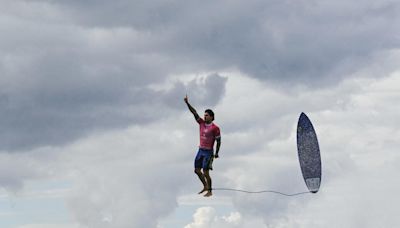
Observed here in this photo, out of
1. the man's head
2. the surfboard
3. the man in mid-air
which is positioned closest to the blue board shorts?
the man in mid-air

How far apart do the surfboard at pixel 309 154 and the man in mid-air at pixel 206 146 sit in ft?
26.4

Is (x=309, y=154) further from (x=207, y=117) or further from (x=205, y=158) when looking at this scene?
(x=207, y=117)

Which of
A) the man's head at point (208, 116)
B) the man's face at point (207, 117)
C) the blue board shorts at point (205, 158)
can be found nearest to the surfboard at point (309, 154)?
the blue board shorts at point (205, 158)

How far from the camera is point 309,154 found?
1919 inches

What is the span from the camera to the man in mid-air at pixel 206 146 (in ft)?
142

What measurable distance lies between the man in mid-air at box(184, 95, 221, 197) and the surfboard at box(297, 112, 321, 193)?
8.05m

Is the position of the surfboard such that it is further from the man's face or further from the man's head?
the man's face

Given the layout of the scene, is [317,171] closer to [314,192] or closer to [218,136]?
[314,192]

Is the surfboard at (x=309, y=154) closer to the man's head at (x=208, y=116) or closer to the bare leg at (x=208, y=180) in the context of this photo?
the bare leg at (x=208, y=180)

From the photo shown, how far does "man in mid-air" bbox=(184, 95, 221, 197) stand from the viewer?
142ft

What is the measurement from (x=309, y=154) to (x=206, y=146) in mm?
9106

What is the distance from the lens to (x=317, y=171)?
4862 cm

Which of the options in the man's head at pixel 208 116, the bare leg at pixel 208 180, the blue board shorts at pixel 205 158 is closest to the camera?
the man's head at pixel 208 116

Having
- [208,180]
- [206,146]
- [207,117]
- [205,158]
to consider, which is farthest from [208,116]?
[208,180]
